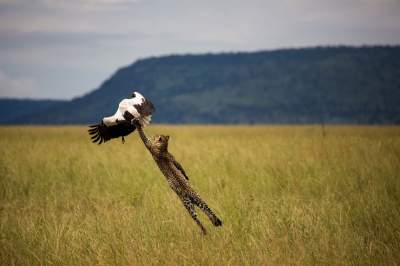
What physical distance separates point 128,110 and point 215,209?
8.45ft

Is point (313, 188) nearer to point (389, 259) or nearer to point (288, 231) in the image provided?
point (288, 231)

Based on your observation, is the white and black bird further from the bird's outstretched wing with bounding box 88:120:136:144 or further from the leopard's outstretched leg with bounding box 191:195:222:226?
the leopard's outstretched leg with bounding box 191:195:222:226

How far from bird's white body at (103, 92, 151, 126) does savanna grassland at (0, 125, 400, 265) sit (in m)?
1.22

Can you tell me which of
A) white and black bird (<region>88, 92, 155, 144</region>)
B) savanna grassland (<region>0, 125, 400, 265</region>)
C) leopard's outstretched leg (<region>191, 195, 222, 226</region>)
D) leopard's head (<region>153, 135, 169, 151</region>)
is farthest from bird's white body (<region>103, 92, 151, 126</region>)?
savanna grassland (<region>0, 125, 400, 265</region>)

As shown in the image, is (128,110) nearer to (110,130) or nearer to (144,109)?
(144,109)

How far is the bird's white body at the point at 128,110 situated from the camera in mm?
4953

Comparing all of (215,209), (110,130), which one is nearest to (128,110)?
(110,130)

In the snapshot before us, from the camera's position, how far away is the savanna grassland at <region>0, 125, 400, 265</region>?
17.0 feet

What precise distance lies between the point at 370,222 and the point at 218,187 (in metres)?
3.24

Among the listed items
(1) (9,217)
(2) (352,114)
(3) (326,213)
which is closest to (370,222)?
(3) (326,213)

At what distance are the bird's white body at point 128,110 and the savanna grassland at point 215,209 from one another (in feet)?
4.00

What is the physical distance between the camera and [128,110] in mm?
4953

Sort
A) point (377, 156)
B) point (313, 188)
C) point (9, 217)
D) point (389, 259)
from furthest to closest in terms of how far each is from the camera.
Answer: point (377, 156) → point (313, 188) → point (9, 217) → point (389, 259)

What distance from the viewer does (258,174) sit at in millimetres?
10242
